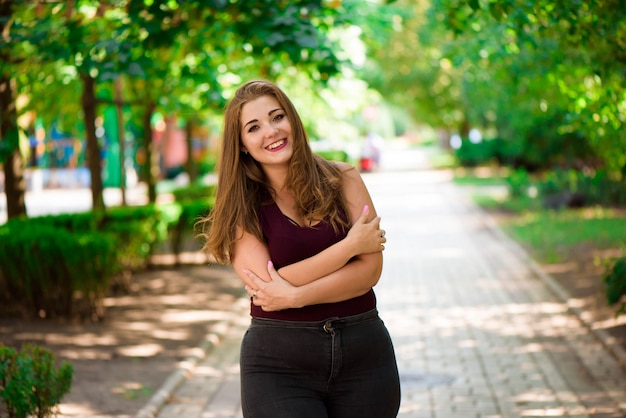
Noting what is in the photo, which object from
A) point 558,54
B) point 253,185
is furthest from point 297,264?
point 558,54

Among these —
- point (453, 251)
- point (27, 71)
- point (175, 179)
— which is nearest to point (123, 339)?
point (27, 71)

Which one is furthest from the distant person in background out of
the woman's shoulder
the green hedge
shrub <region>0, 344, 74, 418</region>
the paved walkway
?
the woman's shoulder

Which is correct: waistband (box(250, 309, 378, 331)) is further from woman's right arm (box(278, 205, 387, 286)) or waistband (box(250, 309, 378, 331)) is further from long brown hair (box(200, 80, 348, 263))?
long brown hair (box(200, 80, 348, 263))

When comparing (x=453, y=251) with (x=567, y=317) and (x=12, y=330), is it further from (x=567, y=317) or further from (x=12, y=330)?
(x=12, y=330)

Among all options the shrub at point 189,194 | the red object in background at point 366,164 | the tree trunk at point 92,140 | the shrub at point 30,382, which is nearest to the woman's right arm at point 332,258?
the shrub at point 30,382

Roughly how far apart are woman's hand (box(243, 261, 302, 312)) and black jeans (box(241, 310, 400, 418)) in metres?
0.07

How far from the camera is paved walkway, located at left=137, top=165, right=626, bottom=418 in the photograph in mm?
6847

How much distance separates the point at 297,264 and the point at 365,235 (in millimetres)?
280

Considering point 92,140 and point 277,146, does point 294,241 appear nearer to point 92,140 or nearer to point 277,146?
point 277,146

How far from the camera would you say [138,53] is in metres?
8.02

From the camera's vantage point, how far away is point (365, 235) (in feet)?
11.2

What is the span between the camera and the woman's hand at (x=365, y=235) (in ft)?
11.2

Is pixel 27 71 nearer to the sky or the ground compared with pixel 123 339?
nearer to the sky

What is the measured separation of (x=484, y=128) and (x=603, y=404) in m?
34.4
